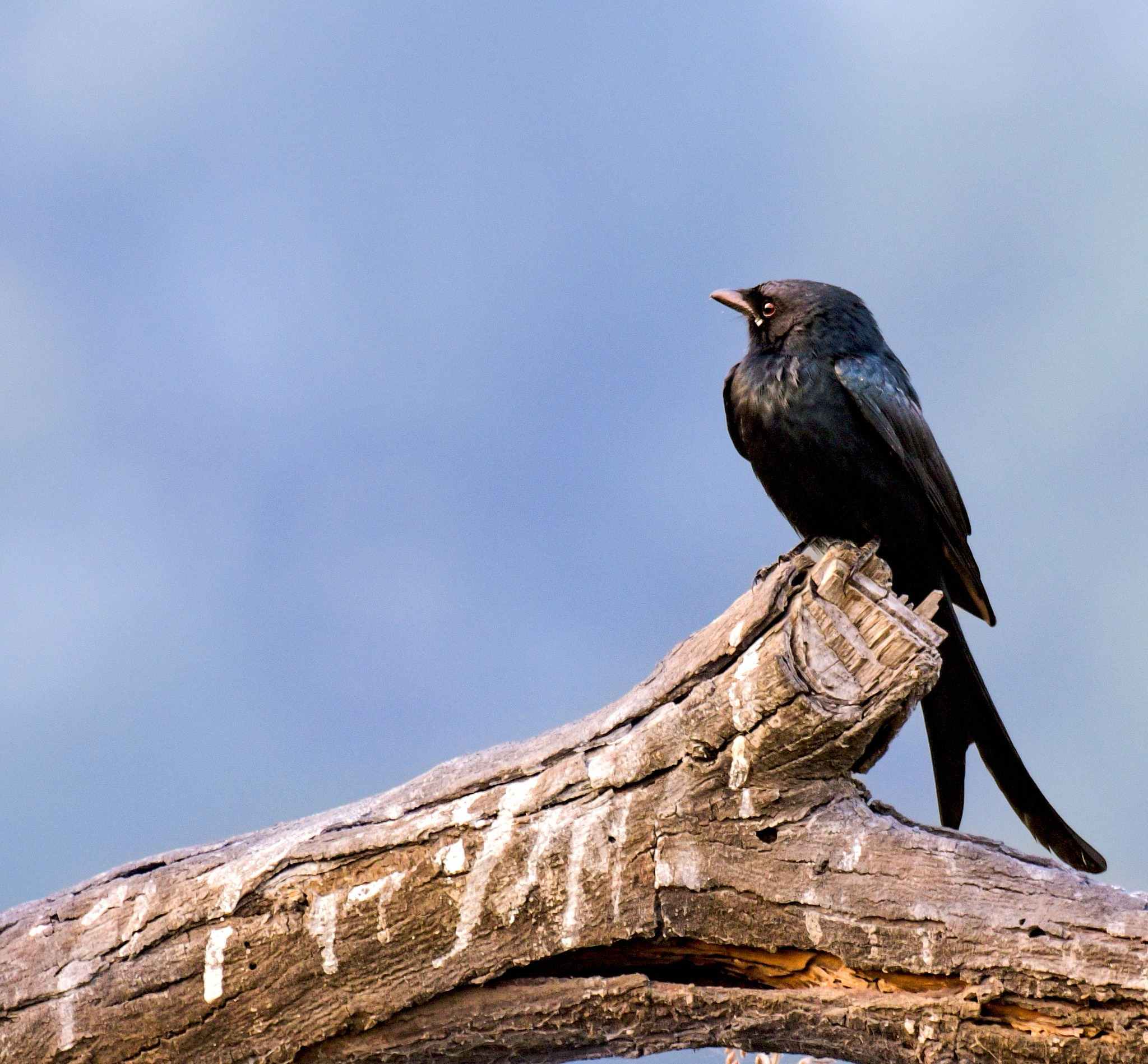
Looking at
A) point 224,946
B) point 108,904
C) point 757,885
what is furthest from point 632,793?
point 108,904

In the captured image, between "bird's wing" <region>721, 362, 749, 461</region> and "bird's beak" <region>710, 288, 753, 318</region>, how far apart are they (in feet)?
1.02

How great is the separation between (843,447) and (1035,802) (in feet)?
4.47

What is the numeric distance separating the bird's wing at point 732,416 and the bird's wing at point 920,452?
1.47 feet

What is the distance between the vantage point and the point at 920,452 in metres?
4.52

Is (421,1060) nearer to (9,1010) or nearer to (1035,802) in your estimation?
(9,1010)

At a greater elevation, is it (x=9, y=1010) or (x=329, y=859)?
(x=329, y=859)

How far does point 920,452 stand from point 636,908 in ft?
7.04

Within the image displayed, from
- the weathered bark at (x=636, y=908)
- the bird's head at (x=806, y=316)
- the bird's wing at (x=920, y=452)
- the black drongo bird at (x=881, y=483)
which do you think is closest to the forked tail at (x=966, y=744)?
the black drongo bird at (x=881, y=483)

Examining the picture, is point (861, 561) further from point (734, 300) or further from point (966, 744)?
point (734, 300)

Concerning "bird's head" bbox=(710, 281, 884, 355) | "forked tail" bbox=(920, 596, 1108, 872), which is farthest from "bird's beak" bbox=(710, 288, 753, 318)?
"forked tail" bbox=(920, 596, 1108, 872)

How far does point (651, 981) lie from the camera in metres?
3.13

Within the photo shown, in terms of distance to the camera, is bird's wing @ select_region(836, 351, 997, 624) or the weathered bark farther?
bird's wing @ select_region(836, 351, 997, 624)

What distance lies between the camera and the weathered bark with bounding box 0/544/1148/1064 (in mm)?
3082

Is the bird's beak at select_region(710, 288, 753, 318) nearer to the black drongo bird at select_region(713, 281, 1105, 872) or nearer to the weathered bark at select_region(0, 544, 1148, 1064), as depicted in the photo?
the black drongo bird at select_region(713, 281, 1105, 872)
